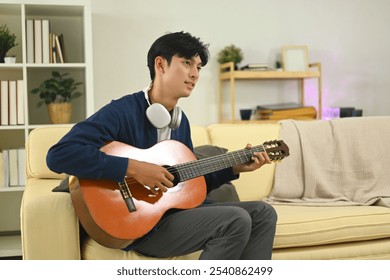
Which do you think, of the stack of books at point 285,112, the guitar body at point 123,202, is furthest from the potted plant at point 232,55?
the guitar body at point 123,202

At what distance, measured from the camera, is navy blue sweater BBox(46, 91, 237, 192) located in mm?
1595

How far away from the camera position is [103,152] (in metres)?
1.66

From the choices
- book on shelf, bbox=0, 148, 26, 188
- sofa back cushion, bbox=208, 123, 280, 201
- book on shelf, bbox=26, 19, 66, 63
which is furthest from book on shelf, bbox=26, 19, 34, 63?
sofa back cushion, bbox=208, 123, 280, 201

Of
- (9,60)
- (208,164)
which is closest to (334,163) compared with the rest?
(208,164)

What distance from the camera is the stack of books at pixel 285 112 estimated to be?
368 cm

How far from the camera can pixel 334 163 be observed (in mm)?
2531

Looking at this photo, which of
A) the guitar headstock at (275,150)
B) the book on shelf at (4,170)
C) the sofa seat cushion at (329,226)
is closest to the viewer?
the guitar headstock at (275,150)

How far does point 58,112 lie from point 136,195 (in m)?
1.60

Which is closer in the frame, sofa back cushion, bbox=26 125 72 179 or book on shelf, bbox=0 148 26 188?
sofa back cushion, bbox=26 125 72 179

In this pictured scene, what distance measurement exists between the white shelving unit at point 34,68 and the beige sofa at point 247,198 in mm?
838

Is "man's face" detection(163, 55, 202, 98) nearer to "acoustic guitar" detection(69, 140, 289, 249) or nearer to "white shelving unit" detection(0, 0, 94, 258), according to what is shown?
"acoustic guitar" detection(69, 140, 289, 249)

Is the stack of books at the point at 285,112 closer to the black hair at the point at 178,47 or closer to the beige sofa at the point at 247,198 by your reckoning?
the beige sofa at the point at 247,198

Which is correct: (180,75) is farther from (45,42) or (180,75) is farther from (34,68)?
(34,68)

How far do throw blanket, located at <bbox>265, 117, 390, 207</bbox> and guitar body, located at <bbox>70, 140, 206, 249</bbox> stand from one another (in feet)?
2.65
